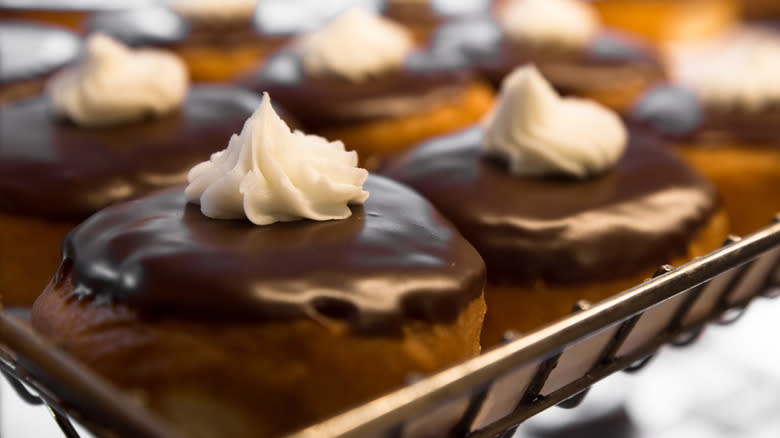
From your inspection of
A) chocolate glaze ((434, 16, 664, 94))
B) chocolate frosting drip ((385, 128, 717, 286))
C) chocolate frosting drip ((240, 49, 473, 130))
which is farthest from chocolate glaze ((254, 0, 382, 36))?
chocolate frosting drip ((385, 128, 717, 286))

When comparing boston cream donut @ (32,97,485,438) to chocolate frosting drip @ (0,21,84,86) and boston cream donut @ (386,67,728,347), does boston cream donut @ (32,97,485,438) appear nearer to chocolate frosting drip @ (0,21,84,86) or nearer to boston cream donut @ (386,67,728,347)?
boston cream donut @ (386,67,728,347)

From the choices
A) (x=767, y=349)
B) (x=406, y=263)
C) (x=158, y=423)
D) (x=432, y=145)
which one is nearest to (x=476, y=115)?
(x=432, y=145)

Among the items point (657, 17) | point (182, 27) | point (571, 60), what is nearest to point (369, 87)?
point (571, 60)

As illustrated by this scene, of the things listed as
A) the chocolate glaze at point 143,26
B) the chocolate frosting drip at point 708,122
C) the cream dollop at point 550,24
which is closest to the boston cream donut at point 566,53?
the cream dollop at point 550,24

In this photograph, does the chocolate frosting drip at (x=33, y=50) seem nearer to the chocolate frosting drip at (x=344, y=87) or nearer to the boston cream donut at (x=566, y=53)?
the chocolate frosting drip at (x=344, y=87)

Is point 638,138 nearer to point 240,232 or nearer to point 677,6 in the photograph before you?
point 240,232

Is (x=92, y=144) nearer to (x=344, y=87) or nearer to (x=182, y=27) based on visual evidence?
(x=344, y=87)
